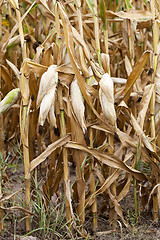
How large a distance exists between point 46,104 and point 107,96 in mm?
178

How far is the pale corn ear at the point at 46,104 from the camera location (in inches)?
35.0

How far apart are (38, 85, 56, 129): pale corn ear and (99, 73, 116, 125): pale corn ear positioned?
0.14 m

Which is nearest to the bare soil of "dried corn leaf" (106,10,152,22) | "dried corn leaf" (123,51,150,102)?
"dried corn leaf" (123,51,150,102)

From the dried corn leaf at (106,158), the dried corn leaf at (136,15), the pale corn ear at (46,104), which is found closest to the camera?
the pale corn ear at (46,104)

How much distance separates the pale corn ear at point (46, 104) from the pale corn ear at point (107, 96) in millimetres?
141

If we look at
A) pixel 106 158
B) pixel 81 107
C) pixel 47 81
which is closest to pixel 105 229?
pixel 106 158

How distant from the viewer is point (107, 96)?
92cm

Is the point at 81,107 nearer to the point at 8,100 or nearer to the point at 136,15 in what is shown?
the point at 8,100

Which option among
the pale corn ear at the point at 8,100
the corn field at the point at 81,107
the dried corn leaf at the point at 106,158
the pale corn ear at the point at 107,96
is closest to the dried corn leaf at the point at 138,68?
the corn field at the point at 81,107

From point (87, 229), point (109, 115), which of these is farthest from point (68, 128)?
point (87, 229)

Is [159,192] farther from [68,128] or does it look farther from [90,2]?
[90,2]

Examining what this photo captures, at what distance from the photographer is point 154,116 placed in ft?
3.75

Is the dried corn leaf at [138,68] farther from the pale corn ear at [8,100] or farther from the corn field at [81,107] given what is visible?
the pale corn ear at [8,100]

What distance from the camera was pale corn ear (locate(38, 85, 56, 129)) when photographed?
89 cm
